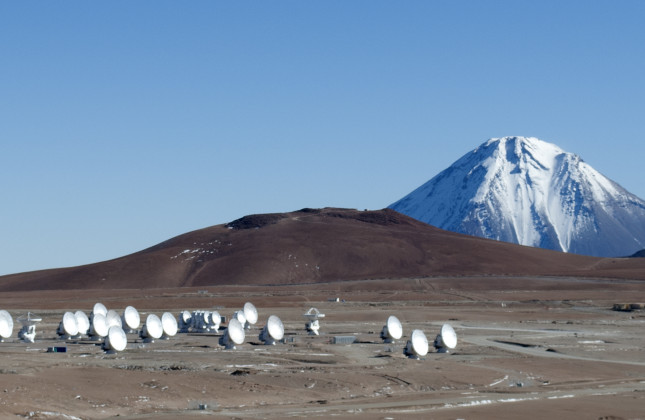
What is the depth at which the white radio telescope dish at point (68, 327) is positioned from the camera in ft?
215

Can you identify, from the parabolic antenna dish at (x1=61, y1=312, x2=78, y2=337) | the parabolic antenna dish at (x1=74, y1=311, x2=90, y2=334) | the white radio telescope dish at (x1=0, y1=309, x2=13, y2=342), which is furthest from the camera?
the parabolic antenna dish at (x1=74, y1=311, x2=90, y2=334)

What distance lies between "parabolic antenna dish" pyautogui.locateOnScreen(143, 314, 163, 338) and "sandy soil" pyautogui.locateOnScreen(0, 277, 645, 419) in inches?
28.1

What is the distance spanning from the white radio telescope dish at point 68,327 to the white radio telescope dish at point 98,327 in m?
1.50

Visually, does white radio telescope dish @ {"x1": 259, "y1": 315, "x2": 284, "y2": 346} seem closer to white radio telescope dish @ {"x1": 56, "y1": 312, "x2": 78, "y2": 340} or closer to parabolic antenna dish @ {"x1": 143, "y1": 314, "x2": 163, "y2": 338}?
parabolic antenna dish @ {"x1": 143, "y1": 314, "x2": 163, "y2": 338}

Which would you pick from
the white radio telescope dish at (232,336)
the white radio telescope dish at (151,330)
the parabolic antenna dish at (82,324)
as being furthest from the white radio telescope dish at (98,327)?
the white radio telescope dish at (232,336)

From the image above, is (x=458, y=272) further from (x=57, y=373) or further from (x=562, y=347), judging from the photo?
Result: (x=57, y=373)

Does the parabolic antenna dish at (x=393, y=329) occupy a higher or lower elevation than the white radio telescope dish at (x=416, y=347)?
higher

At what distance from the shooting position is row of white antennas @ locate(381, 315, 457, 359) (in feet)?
173

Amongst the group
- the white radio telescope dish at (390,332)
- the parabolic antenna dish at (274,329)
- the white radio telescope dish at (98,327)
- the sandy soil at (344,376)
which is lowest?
the sandy soil at (344,376)

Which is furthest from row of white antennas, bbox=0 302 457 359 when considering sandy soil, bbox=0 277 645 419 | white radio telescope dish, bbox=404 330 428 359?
sandy soil, bbox=0 277 645 419

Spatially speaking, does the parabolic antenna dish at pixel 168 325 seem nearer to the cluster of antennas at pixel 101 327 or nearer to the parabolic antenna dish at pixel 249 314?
the cluster of antennas at pixel 101 327

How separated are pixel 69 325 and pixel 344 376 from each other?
89.8 feet

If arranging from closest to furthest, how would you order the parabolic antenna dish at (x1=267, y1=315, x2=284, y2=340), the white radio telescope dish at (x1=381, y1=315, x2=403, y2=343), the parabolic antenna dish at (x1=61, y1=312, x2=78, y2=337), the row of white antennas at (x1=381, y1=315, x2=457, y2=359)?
1. the row of white antennas at (x1=381, y1=315, x2=457, y2=359)
2. the white radio telescope dish at (x1=381, y1=315, x2=403, y2=343)
3. the parabolic antenna dish at (x1=267, y1=315, x2=284, y2=340)
4. the parabolic antenna dish at (x1=61, y1=312, x2=78, y2=337)

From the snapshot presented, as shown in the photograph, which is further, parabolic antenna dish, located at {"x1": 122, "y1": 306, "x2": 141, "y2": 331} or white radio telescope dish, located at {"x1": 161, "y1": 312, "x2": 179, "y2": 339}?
parabolic antenna dish, located at {"x1": 122, "y1": 306, "x2": 141, "y2": 331}
